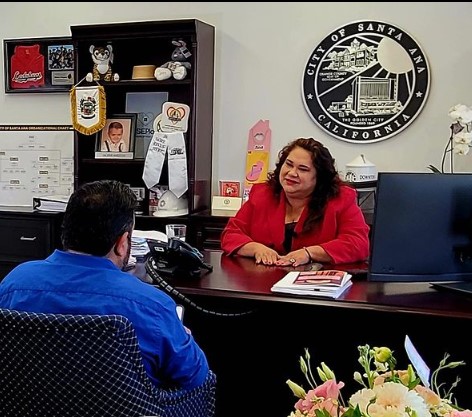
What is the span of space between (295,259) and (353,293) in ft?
1.72

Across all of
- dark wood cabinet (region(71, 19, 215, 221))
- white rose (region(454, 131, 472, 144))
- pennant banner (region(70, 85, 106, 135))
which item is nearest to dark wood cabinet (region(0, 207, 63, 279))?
dark wood cabinet (region(71, 19, 215, 221))

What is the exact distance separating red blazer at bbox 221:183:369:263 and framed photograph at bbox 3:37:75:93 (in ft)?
6.58

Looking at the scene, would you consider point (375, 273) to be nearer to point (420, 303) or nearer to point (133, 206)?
point (420, 303)

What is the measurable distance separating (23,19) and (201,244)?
6.88 ft

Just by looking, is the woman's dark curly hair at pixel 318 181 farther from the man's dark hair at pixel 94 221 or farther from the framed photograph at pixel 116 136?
the framed photograph at pixel 116 136

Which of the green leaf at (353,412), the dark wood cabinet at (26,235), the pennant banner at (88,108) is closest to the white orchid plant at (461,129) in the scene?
the pennant banner at (88,108)

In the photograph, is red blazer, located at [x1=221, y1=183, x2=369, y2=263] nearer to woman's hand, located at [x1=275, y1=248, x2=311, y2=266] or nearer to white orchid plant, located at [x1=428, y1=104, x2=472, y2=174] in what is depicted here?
woman's hand, located at [x1=275, y1=248, x2=311, y2=266]

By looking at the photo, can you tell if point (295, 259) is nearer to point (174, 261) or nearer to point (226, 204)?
point (174, 261)

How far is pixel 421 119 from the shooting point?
3.58 metres

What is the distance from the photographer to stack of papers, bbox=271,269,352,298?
1883 millimetres

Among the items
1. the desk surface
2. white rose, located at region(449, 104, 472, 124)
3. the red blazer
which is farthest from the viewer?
white rose, located at region(449, 104, 472, 124)

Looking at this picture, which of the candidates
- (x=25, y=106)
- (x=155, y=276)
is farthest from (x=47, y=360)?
(x=25, y=106)

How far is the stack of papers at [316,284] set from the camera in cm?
188

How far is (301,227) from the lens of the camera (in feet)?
8.75
